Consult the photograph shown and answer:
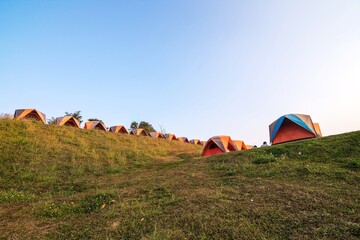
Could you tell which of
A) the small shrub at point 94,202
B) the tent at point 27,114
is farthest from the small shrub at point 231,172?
the tent at point 27,114

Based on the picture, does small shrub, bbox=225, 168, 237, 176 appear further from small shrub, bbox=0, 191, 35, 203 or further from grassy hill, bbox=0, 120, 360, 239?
small shrub, bbox=0, 191, 35, 203

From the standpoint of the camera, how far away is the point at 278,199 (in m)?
4.66

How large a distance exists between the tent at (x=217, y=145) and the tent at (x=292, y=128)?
3.86 m

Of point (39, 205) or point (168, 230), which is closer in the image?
point (168, 230)

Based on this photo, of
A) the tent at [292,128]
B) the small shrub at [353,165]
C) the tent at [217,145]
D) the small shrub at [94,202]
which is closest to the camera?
the small shrub at [94,202]

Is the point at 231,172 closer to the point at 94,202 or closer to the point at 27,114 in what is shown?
the point at 94,202

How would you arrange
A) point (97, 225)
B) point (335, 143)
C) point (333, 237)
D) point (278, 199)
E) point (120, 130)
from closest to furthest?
Result: point (333, 237)
point (97, 225)
point (278, 199)
point (335, 143)
point (120, 130)

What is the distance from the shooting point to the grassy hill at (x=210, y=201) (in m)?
3.66

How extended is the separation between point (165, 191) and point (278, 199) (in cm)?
291

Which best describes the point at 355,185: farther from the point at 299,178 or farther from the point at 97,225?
the point at 97,225

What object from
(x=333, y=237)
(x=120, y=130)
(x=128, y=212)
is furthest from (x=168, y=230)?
(x=120, y=130)

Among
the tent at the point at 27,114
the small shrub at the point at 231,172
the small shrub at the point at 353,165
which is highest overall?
the tent at the point at 27,114

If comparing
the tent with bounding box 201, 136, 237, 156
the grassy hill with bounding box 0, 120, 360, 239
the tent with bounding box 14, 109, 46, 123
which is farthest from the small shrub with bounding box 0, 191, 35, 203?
the tent with bounding box 14, 109, 46, 123

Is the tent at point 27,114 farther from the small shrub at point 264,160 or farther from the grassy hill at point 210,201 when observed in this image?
the small shrub at point 264,160
